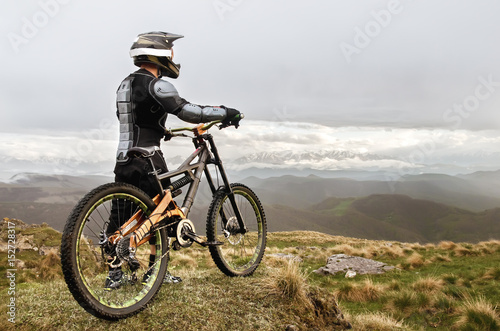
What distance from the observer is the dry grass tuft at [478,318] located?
8.54m

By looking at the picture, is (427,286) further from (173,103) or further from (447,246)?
(447,246)

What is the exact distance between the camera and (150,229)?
486 cm

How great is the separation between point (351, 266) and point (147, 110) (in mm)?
15287

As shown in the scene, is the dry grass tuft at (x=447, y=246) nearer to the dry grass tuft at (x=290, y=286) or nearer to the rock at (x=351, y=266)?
the rock at (x=351, y=266)

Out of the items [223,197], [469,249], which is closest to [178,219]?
[223,197]

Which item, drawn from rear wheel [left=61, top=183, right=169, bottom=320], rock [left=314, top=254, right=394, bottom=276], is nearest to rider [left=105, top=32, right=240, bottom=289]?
rear wheel [left=61, top=183, right=169, bottom=320]

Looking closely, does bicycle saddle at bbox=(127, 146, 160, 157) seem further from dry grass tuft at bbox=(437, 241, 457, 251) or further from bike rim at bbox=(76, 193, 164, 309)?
dry grass tuft at bbox=(437, 241, 457, 251)

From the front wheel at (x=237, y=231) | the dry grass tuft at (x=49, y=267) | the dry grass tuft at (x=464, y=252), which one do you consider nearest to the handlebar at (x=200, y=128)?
the front wheel at (x=237, y=231)

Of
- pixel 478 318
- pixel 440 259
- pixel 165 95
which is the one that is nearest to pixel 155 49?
pixel 165 95

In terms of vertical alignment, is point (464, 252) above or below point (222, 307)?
below

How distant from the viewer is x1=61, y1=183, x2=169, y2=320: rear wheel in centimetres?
385

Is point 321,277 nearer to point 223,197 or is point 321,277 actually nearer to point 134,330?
point 223,197

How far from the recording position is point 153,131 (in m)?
5.70

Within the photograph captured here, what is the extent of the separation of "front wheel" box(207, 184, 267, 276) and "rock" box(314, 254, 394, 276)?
10816 mm
